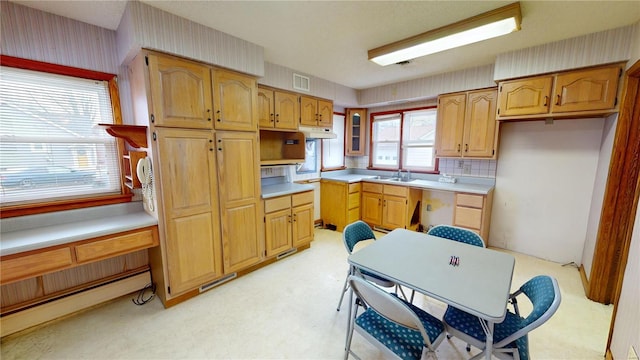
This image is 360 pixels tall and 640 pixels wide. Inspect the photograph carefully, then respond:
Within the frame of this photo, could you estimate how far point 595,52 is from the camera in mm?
2285

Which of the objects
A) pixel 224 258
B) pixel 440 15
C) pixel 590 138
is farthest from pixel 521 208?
pixel 224 258

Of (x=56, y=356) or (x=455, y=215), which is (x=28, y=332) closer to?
(x=56, y=356)

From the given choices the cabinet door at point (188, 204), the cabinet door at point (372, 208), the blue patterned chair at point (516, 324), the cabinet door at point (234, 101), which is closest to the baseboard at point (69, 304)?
the cabinet door at point (188, 204)

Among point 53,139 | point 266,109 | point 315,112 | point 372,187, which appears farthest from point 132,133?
point 372,187

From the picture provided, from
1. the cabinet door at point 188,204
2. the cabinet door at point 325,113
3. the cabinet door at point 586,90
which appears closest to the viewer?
the cabinet door at point 188,204

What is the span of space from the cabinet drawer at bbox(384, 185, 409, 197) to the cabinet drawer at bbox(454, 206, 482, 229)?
0.76m

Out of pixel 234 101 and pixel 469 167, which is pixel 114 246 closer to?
pixel 234 101

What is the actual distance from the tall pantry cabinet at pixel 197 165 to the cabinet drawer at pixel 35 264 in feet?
1.95

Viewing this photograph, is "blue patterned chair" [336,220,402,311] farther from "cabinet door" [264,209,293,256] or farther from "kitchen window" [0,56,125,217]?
"kitchen window" [0,56,125,217]

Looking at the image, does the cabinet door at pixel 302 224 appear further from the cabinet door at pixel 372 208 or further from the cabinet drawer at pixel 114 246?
the cabinet drawer at pixel 114 246

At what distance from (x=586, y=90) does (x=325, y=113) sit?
115 inches

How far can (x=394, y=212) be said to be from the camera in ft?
13.0

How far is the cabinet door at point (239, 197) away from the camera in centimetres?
248

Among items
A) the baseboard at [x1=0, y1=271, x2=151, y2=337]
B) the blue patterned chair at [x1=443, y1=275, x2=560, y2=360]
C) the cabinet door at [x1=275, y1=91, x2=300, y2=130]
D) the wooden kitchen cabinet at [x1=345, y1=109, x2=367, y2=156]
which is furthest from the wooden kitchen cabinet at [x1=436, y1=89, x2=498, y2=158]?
the baseboard at [x1=0, y1=271, x2=151, y2=337]
